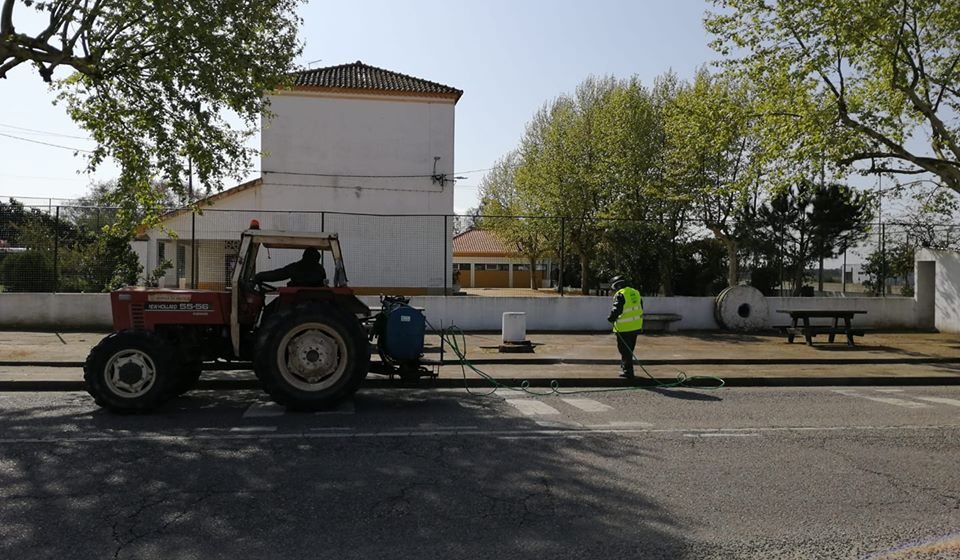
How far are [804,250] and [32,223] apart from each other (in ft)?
66.7

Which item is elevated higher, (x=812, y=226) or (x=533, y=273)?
(x=812, y=226)

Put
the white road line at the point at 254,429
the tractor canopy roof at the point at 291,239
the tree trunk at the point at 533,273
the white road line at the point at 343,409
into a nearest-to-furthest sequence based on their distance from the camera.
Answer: the white road line at the point at 254,429, the white road line at the point at 343,409, the tractor canopy roof at the point at 291,239, the tree trunk at the point at 533,273

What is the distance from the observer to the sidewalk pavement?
11.4 m

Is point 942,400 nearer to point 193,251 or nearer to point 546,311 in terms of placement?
point 546,311

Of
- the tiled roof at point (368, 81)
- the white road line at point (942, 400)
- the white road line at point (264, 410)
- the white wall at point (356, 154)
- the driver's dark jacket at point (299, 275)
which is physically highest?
the tiled roof at point (368, 81)

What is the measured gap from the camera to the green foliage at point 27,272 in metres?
17.3

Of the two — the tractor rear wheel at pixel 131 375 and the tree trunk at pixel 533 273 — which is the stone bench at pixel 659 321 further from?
the tree trunk at pixel 533 273

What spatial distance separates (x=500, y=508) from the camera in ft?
16.7

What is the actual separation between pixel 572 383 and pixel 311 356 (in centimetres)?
451

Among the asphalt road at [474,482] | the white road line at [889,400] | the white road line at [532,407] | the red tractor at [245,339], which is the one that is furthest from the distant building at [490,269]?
the asphalt road at [474,482]

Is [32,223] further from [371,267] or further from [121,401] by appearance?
[121,401]

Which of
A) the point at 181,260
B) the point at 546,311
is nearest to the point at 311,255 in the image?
the point at 546,311

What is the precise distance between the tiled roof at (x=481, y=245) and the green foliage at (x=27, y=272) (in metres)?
34.7

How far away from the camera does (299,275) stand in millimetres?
8852
